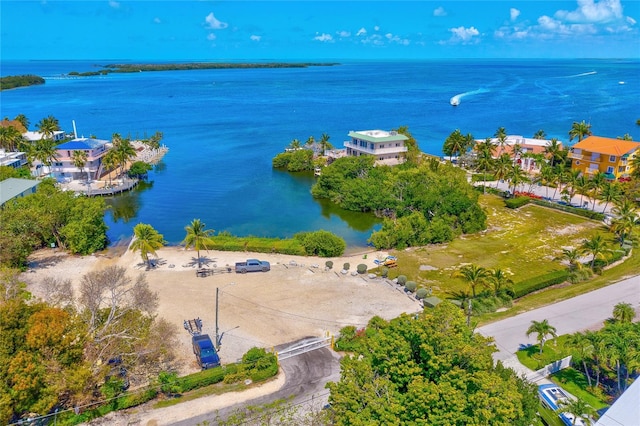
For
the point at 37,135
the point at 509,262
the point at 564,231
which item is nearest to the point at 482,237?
the point at 509,262

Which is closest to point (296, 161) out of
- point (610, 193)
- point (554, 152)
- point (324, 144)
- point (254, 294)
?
point (324, 144)

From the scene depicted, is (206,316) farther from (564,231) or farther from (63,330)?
(564,231)

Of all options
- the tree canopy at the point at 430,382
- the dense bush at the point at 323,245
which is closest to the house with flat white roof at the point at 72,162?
the dense bush at the point at 323,245

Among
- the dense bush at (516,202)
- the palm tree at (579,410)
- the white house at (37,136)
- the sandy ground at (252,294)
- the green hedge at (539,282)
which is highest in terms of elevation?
the white house at (37,136)

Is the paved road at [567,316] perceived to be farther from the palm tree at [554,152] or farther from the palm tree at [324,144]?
the palm tree at [324,144]

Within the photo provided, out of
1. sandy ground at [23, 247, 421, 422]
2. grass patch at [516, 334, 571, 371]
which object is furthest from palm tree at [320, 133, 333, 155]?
grass patch at [516, 334, 571, 371]

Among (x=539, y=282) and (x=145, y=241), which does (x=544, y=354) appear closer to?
(x=539, y=282)

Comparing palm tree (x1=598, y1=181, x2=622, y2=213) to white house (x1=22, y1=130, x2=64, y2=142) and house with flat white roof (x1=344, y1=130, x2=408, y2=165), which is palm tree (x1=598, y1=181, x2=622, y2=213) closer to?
house with flat white roof (x1=344, y1=130, x2=408, y2=165)
